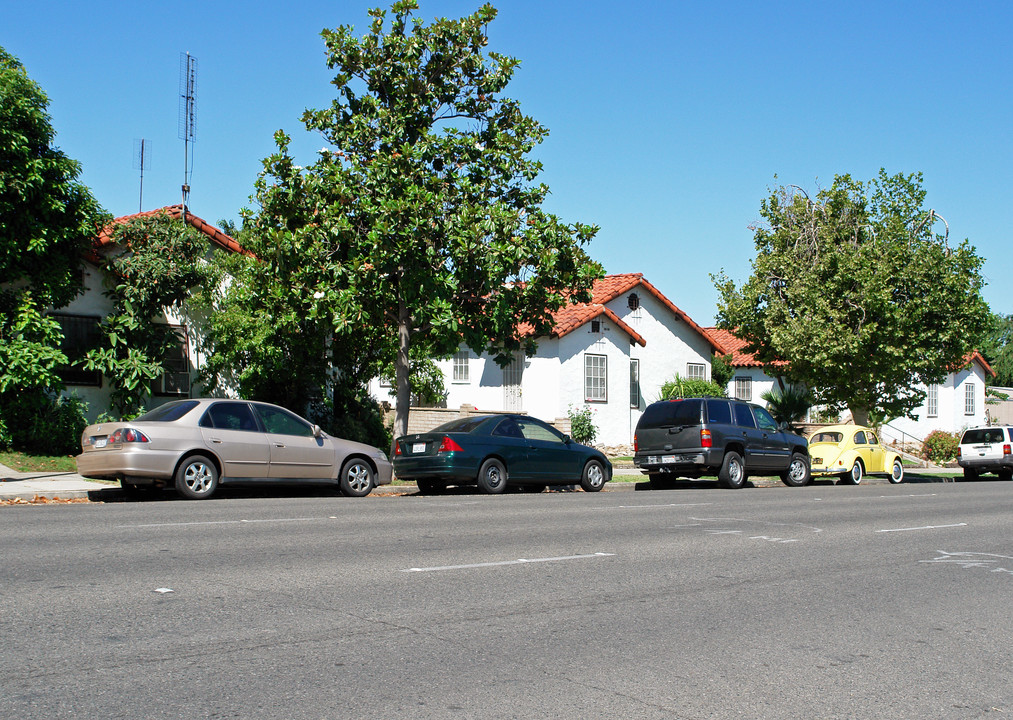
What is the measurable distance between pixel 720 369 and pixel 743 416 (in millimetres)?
18187

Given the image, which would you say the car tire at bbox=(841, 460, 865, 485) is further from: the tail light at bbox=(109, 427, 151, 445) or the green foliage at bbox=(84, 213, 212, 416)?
the tail light at bbox=(109, 427, 151, 445)

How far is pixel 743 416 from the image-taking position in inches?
858

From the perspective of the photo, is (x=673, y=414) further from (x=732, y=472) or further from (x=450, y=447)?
(x=450, y=447)

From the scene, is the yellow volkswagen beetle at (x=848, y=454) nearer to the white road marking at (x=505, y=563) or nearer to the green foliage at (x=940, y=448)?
the green foliage at (x=940, y=448)

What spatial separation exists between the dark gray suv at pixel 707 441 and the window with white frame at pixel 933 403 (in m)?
26.8

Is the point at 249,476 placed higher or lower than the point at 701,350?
lower

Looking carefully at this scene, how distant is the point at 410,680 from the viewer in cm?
520

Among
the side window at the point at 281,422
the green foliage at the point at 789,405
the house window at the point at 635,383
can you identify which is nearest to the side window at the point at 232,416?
the side window at the point at 281,422

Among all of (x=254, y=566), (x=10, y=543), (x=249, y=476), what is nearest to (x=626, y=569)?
(x=254, y=566)

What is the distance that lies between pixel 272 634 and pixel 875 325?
27.5m

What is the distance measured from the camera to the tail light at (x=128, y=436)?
1379 cm

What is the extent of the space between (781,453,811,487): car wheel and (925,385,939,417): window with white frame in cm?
2533

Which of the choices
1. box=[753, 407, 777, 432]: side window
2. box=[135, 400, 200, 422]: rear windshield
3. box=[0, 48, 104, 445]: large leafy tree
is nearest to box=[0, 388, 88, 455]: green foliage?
box=[0, 48, 104, 445]: large leafy tree

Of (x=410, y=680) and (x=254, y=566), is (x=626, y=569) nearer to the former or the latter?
(x=254, y=566)
